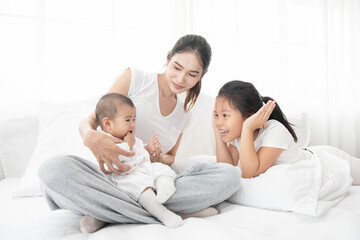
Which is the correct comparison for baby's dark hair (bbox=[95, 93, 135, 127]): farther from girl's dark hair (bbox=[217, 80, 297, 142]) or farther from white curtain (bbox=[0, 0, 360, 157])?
white curtain (bbox=[0, 0, 360, 157])

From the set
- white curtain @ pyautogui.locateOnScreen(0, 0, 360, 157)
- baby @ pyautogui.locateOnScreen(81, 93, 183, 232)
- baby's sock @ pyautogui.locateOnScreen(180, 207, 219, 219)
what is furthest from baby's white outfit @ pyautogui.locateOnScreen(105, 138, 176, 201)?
white curtain @ pyautogui.locateOnScreen(0, 0, 360, 157)

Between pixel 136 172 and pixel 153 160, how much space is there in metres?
0.28

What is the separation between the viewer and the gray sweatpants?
781mm

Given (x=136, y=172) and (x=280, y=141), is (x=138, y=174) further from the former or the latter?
(x=280, y=141)

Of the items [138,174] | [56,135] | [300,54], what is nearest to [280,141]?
[138,174]

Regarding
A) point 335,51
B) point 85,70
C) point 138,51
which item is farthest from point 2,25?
point 335,51

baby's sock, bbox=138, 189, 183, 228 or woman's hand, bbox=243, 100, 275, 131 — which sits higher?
woman's hand, bbox=243, 100, 275, 131

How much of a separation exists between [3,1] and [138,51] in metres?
0.91

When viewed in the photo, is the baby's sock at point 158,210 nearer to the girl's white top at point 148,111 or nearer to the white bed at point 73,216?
the white bed at point 73,216

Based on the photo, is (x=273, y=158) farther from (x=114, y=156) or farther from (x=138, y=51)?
(x=138, y=51)

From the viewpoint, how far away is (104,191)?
2.69 feet

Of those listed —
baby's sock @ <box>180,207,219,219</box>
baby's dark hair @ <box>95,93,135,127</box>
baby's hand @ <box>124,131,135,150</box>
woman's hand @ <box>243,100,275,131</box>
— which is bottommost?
baby's sock @ <box>180,207,219,219</box>

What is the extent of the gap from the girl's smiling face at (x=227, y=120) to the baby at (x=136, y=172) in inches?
13.8

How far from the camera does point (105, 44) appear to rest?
2131 mm
